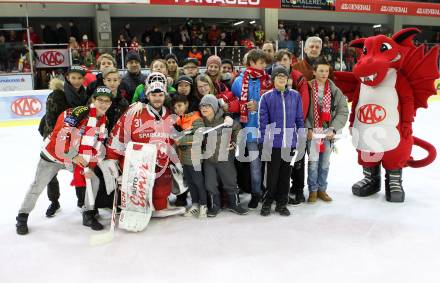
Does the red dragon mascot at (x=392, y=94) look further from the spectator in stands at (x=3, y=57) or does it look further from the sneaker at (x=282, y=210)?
the spectator in stands at (x=3, y=57)

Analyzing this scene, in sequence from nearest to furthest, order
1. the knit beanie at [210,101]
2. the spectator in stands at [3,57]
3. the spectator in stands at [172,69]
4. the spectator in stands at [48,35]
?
the knit beanie at [210,101] → the spectator in stands at [172,69] → the spectator in stands at [3,57] → the spectator in stands at [48,35]

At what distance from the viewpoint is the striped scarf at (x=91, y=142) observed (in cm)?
286

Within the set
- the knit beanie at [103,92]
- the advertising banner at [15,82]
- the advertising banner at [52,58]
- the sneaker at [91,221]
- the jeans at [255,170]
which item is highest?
the advertising banner at [52,58]

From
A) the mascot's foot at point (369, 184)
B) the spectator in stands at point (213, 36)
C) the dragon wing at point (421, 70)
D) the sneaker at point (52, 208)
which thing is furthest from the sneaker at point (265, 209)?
the spectator in stands at point (213, 36)

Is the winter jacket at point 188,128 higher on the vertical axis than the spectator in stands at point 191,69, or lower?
lower

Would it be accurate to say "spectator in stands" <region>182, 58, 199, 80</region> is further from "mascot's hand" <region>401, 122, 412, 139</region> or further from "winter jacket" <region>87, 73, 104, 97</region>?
"mascot's hand" <region>401, 122, 412, 139</region>

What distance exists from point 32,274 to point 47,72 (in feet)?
24.3

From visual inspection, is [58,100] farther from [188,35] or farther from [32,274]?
[188,35]

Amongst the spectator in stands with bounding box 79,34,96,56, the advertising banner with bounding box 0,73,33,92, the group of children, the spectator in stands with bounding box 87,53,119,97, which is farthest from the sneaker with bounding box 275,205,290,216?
the spectator in stands with bounding box 79,34,96,56

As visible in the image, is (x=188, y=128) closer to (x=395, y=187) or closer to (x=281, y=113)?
(x=281, y=113)

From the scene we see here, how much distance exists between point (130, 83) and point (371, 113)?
6.67ft

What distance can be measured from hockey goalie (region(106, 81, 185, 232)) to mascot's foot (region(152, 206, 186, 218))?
0.08 metres

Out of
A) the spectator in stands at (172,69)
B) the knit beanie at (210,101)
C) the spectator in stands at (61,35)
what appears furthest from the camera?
the spectator in stands at (61,35)

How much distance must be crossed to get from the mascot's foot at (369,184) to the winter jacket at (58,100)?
2.43m
